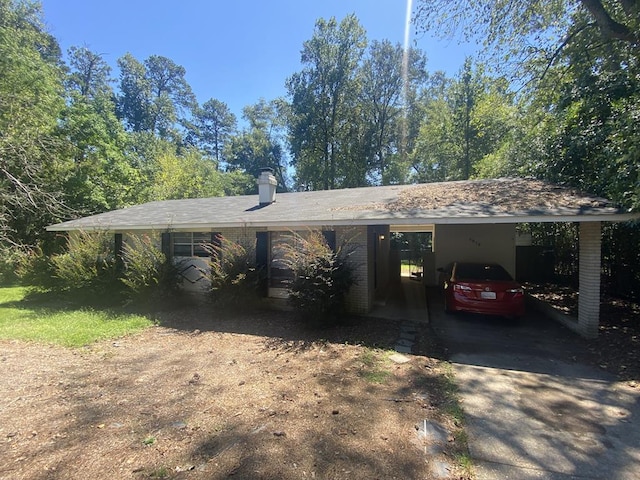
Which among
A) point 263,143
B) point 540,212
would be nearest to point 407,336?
point 540,212

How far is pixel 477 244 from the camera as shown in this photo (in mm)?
11312

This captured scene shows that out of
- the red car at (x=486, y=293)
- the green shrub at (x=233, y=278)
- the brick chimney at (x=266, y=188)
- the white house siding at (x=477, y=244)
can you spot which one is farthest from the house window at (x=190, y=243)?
the white house siding at (x=477, y=244)

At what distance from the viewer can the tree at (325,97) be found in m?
27.3

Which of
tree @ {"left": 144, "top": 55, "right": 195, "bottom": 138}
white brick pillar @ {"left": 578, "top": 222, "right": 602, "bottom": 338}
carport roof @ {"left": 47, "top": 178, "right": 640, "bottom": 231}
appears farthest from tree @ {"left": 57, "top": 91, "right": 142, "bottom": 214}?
tree @ {"left": 144, "top": 55, "right": 195, "bottom": 138}

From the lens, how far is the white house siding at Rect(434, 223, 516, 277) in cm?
1096

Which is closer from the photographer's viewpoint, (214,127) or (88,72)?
(88,72)

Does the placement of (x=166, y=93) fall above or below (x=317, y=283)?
above

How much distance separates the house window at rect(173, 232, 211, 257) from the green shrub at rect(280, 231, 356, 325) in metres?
4.24

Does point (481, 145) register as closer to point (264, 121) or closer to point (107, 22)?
point (107, 22)

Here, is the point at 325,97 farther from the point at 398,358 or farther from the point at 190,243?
the point at 398,358

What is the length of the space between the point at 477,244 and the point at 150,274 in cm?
1064

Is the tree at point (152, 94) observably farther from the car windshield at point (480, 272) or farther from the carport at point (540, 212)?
the car windshield at point (480, 272)

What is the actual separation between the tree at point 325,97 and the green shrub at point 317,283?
21.7m

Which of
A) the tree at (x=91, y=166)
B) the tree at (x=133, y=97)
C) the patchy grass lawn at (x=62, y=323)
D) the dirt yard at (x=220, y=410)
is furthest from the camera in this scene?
the tree at (x=133, y=97)
